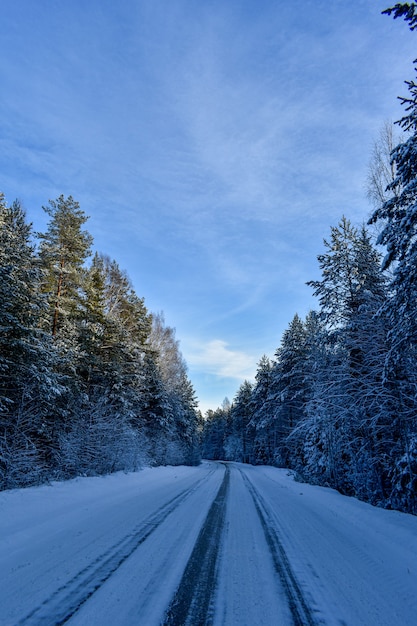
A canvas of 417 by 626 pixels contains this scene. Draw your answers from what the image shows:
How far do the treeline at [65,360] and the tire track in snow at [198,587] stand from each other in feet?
23.2

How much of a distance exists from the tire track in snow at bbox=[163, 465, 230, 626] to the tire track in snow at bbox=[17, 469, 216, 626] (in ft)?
2.94

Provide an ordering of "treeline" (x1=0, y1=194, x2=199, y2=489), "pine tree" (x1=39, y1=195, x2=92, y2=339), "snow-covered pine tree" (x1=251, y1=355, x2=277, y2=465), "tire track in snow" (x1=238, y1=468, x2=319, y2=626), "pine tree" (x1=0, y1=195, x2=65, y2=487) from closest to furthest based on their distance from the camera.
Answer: "tire track in snow" (x1=238, y1=468, x2=319, y2=626), "pine tree" (x1=0, y1=195, x2=65, y2=487), "treeline" (x1=0, y1=194, x2=199, y2=489), "pine tree" (x1=39, y1=195, x2=92, y2=339), "snow-covered pine tree" (x1=251, y1=355, x2=277, y2=465)

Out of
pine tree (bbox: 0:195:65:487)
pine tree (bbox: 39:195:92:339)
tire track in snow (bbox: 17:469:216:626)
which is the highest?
pine tree (bbox: 39:195:92:339)

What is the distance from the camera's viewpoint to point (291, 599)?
3.45 m

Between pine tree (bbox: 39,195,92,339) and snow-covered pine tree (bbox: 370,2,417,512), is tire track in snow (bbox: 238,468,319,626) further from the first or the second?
pine tree (bbox: 39,195,92,339)

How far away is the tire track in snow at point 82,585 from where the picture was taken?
288cm

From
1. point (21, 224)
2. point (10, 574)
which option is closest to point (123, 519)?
point (10, 574)

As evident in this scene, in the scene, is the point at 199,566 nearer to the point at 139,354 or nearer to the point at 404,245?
the point at 404,245

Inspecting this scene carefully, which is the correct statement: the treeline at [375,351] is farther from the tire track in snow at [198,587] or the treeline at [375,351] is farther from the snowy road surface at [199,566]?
the tire track in snow at [198,587]

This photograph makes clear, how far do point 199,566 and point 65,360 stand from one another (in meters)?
10.4

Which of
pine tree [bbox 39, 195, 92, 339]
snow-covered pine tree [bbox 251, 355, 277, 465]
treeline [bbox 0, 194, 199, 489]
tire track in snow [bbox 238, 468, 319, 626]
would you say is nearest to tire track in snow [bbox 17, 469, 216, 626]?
tire track in snow [bbox 238, 468, 319, 626]

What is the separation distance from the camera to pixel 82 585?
3533 mm

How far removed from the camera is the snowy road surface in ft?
10.2

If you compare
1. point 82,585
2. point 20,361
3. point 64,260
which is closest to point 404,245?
point 82,585
